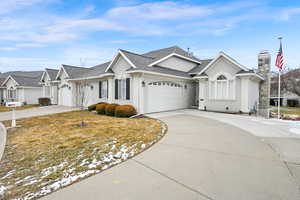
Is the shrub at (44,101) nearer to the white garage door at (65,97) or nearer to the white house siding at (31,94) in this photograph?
the white garage door at (65,97)

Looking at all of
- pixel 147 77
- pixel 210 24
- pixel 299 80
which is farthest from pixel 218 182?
pixel 299 80

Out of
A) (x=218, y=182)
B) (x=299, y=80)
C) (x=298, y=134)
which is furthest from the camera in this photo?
(x=299, y=80)

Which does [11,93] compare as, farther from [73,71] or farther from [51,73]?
[73,71]

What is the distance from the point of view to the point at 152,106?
12797 mm

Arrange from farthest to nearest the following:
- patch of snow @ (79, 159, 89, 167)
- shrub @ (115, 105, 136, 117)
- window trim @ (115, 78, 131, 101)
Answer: window trim @ (115, 78, 131, 101), shrub @ (115, 105, 136, 117), patch of snow @ (79, 159, 89, 167)

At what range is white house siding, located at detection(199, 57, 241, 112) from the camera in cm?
1260

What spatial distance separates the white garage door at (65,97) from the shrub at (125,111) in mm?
10889

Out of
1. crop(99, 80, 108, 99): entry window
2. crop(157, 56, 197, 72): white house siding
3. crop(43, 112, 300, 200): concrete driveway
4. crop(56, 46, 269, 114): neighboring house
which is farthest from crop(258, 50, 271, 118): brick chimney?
crop(99, 80, 108, 99): entry window

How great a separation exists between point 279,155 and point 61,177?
5542 millimetres

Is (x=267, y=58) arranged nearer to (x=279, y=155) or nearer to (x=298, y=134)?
(x=298, y=134)

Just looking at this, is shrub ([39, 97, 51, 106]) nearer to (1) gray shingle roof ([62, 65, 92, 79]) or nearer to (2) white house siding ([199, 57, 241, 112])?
(1) gray shingle roof ([62, 65, 92, 79])

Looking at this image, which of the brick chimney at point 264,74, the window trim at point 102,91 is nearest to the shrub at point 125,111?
the window trim at point 102,91

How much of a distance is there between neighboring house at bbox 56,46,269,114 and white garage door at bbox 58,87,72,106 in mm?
5586

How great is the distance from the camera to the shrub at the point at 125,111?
11.5m
